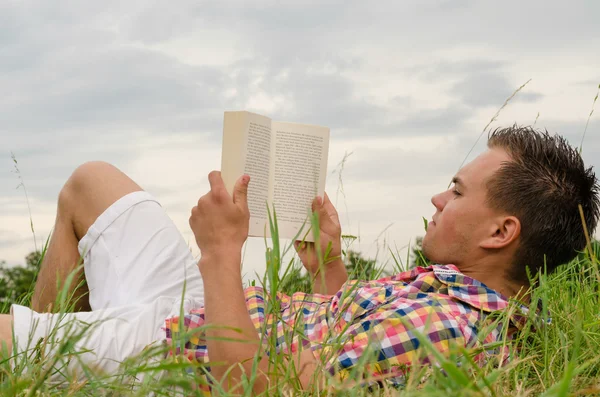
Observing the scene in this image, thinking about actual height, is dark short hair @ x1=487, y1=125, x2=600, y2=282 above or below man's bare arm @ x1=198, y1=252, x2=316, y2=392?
above

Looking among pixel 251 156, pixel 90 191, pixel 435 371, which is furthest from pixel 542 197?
pixel 90 191

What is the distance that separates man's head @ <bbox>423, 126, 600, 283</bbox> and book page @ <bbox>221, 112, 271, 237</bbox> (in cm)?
74

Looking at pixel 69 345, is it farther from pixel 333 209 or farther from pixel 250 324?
pixel 333 209

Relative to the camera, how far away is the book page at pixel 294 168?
244 centimetres

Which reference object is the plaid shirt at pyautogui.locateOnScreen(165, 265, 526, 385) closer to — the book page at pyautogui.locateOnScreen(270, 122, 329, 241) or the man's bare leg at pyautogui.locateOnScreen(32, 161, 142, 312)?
the book page at pyautogui.locateOnScreen(270, 122, 329, 241)

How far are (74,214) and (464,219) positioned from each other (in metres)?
1.75

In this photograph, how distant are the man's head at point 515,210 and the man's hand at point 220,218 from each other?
859 mm

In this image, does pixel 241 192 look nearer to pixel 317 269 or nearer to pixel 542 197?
pixel 317 269

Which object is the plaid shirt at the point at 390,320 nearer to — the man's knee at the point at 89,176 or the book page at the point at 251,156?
the book page at the point at 251,156

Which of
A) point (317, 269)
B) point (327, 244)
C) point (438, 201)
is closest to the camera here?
point (317, 269)

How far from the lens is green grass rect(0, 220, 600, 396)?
4.33 feet

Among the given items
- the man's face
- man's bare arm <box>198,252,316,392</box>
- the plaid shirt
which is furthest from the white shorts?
the man's face

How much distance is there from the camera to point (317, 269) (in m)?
2.14

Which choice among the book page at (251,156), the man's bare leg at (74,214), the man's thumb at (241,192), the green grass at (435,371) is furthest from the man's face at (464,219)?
the man's bare leg at (74,214)
